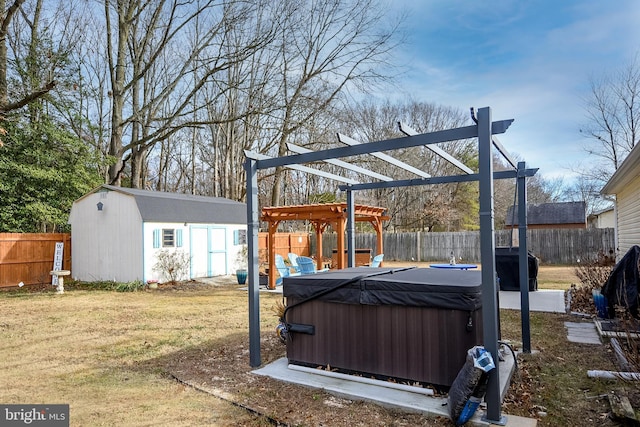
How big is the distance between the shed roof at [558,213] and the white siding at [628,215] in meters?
14.9

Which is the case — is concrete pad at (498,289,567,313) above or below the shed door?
below

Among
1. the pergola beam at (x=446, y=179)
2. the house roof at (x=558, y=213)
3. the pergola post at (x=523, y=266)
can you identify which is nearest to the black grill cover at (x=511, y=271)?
the pergola beam at (x=446, y=179)

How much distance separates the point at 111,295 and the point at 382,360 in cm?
889

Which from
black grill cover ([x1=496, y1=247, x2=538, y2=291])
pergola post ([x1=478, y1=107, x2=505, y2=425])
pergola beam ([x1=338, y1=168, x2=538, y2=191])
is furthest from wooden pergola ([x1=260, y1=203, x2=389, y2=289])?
pergola post ([x1=478, y1=107, x2=505, y2=425])

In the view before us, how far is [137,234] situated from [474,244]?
13.9 meters

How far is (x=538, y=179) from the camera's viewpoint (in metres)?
33.4

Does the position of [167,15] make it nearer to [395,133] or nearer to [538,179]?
[395,133]

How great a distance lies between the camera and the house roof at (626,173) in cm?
565

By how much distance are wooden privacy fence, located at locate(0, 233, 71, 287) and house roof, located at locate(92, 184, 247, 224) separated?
2.13 m

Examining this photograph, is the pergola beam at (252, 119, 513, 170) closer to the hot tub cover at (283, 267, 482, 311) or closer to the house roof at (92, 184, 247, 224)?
the hot tub cover at (283, 267, 482, 311)

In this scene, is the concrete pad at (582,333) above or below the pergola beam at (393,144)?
below

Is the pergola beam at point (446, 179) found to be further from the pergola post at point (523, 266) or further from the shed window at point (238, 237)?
the shed window at point (238, 237)

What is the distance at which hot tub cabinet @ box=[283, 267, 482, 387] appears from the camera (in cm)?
329

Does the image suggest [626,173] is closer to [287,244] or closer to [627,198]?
[627,198]
